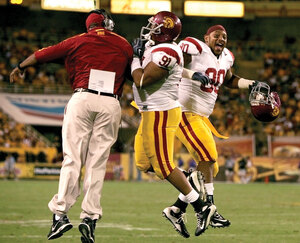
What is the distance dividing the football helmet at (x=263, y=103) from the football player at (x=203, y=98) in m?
0.11

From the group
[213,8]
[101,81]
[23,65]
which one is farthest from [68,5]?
[101,81]

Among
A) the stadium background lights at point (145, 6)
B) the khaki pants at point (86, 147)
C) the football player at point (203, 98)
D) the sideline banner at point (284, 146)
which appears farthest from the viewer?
the stadium background lights at point (145, 6)

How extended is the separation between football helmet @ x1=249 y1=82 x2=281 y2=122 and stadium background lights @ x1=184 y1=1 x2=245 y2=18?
19.0m

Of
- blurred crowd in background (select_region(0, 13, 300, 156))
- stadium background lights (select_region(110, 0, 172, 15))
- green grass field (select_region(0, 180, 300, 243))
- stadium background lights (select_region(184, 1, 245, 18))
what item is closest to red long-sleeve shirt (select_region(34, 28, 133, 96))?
green grass field (select_region(0, 180, 300, 243))

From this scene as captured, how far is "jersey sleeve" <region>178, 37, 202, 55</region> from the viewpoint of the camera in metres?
6.95

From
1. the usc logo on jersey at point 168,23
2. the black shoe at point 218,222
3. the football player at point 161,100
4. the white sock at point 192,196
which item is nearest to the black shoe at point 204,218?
the football player at point 161,100

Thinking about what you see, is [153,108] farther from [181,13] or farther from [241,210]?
[181,13]

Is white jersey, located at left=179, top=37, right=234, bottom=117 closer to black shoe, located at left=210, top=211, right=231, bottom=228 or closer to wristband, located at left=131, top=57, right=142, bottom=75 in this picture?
black shoe, located at left=210, top=211, right=231, bottom=228

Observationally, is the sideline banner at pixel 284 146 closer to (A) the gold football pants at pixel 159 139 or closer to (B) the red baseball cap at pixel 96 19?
(A) the gold football pants at pixel 159 139

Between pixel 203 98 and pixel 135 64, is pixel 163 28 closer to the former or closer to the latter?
pixel 135 64

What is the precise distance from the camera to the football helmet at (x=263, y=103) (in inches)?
278

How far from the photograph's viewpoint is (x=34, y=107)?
78.4ft

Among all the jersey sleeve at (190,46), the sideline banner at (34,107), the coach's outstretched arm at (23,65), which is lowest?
the sideline banner at (34,107)

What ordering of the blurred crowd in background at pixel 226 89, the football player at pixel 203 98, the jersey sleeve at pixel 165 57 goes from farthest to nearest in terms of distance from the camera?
the blurred crowd in background at pixel 226 89
the football player at pixel 203 98
the jersey sleeve at pixel 165 57
